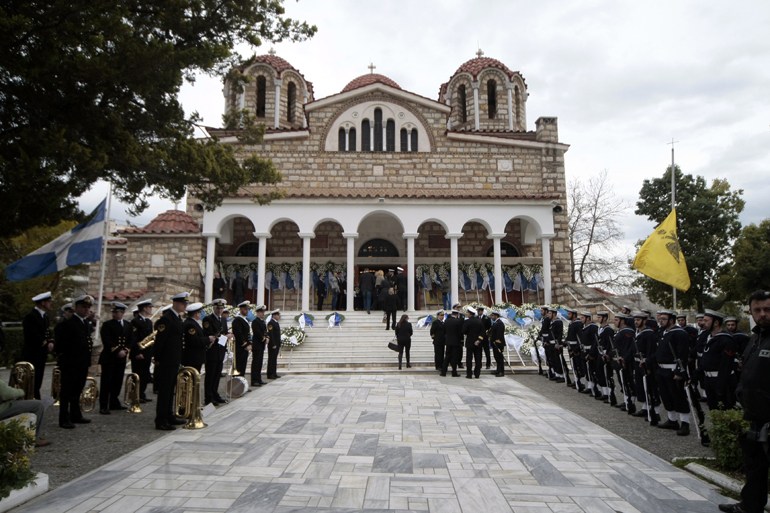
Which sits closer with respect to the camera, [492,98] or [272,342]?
[272,342]

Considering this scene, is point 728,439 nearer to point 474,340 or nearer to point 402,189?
point 474,340

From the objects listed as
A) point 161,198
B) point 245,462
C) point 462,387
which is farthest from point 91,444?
point 462,387

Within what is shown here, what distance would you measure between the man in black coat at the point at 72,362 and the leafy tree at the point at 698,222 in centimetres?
2793

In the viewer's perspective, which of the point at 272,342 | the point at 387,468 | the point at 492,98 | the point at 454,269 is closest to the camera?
the point at 387,468

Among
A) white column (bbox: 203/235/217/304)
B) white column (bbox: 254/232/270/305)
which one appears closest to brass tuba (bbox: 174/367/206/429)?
white column (bbox: 254/232/270/305)

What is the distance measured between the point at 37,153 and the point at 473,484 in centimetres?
674

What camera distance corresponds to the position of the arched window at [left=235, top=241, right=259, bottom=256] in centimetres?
2370

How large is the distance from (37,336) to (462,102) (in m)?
27.0

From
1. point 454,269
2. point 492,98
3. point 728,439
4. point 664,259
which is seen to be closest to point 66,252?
point 728,439

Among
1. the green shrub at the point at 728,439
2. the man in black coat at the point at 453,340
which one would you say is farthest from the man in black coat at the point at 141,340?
the green shrub at the point at 728,439

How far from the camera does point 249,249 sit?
2377 cm

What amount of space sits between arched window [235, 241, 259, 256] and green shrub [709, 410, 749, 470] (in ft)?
68.2

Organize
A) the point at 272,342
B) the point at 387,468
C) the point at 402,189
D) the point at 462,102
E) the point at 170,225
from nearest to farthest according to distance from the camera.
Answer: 1. the point at 387,468
2. the point at 272,342
3. the point at 170,225
4. the point at 402,189
5. the point at 462,102

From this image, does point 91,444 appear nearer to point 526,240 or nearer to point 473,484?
point 473,484
